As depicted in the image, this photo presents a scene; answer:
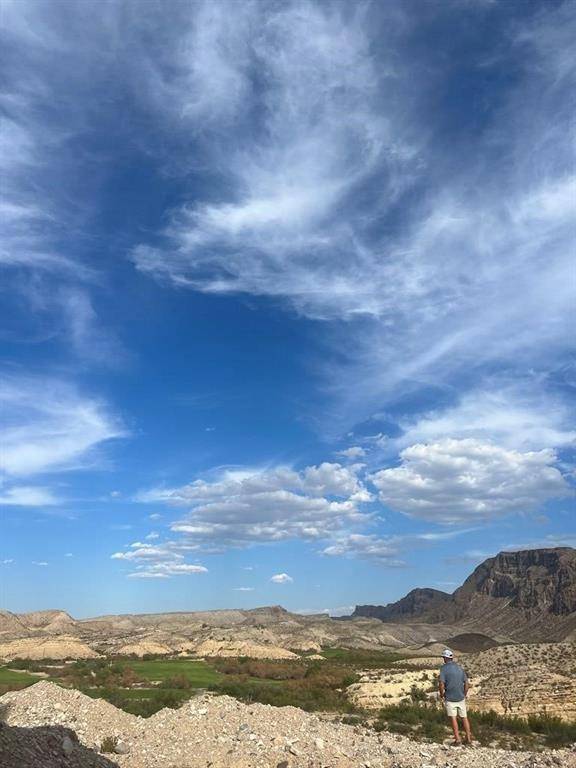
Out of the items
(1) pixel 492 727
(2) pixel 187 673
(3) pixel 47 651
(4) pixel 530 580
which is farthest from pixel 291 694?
(4) pixel 530 580

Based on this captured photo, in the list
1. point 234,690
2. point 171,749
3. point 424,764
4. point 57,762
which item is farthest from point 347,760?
point 234,690

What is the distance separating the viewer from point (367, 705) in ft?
89.2

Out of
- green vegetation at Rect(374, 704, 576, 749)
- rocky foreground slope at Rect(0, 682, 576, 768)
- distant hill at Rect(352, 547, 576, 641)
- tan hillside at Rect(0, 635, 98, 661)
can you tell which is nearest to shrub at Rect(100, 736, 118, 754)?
rocky foreground slope at Rect(0, 682, 576, 768)

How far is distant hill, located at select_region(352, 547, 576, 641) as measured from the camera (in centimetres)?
11125

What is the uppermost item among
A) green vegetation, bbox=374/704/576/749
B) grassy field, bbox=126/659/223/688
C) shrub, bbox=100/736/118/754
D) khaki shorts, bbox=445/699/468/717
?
khaki shorts, bbox=445/699/468/717

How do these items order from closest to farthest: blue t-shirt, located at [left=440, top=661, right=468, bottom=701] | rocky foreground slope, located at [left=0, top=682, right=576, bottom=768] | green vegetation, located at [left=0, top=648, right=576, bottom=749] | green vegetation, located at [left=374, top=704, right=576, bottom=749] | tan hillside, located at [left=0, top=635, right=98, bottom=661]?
rocky foreground slope, located at [left=0, top=682, right=576, bottom=768], blue t-shirt, located at [left=440, top=661, right=468, bottom=701], green vegetation, located at [left=374, top=704, right=576, bottom=749], green vegetation, located at [left=0, top=648, right=576, bottom=749], tan hillside, located at [left=0, top=635, right=98, bottom=661]

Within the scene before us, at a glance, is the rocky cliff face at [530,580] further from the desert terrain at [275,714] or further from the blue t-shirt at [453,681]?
the blue t-shirt at [453,681]

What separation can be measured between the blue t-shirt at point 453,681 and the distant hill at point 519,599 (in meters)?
82.4

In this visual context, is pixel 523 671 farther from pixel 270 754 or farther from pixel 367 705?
pixel 270 754

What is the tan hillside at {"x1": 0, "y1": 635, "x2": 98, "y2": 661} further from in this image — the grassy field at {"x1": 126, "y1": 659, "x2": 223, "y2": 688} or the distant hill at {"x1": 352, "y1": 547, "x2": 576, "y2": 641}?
the distant hill at {"x1": 352, "y1": 547, "x2": 576, "y2": 641}

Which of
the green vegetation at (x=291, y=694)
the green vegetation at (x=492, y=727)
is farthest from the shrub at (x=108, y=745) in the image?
the green vegetation at (x=492, y=727)

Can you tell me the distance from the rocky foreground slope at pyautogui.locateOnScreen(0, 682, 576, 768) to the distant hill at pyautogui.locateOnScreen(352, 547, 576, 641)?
79.8 m

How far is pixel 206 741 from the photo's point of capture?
16.1 meters

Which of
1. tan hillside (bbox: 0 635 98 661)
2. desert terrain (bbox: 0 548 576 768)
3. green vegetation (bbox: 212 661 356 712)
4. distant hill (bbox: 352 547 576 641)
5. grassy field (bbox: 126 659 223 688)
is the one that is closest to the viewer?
desert terrain (bbox: 0 548 576 768)
